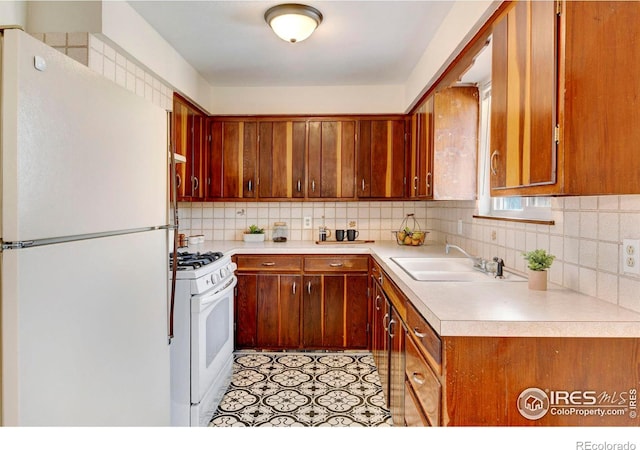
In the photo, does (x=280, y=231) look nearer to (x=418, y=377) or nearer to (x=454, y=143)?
(x=454, y=143)

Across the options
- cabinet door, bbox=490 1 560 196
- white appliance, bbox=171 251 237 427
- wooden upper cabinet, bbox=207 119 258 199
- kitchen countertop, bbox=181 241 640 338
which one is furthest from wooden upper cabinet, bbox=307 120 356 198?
cabinet door, bbox=490 1 560 196

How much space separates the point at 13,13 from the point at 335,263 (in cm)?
251

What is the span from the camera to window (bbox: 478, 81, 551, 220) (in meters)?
2.16

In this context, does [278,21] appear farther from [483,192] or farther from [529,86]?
[483,192]

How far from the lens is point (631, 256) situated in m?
1.33

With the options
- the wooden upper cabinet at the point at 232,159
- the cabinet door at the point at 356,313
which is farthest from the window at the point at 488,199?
the wooden upper cabinet at the point at 232,159

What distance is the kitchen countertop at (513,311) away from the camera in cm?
121

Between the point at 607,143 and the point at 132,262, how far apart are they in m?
1.54

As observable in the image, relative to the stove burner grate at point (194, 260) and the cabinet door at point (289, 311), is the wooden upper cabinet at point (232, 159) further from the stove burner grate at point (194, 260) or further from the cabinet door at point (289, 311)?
the stove burner grate at point (194, 260)

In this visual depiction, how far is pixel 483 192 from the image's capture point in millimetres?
2814

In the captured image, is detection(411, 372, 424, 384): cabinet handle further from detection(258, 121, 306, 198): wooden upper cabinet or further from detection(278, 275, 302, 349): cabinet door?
detection(258, 121, 306, 198): wooden upper cabinet

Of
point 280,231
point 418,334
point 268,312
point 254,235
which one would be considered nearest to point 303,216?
point 280,231

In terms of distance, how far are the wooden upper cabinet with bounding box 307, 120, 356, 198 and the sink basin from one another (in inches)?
48.2

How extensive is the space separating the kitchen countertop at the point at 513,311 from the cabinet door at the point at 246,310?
179 centimetres
